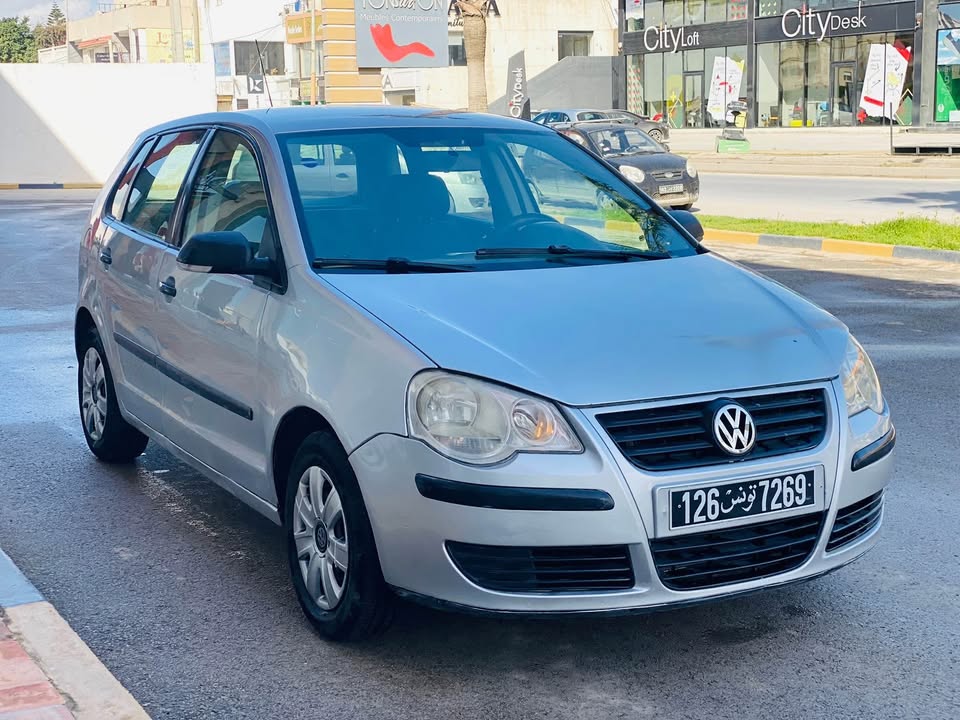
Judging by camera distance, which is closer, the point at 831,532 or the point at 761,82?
the point at 831,532

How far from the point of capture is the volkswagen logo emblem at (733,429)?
11.7 ft

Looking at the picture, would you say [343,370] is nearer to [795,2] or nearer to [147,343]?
[147,343]

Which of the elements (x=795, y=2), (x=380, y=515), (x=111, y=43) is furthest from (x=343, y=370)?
(x=111, y=43)

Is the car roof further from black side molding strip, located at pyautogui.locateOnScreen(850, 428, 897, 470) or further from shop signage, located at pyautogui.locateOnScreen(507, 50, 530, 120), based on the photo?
shop signage, located at pyautogui.locateOnScreen(507, 50, 530, 120)

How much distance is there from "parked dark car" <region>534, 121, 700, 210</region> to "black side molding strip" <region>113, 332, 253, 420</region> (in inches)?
605

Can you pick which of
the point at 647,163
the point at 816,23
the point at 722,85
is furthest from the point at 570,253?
the point at 722,85

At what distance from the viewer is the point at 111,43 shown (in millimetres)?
96188

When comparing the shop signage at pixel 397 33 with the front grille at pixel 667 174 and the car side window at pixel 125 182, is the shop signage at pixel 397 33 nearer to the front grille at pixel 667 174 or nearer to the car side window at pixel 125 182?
→ the front grille at pixel 667 174

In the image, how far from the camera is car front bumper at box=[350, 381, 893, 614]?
3.48 metres

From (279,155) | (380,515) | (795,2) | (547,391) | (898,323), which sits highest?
(795,2)

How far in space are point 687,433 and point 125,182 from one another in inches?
145

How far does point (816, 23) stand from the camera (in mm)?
46000

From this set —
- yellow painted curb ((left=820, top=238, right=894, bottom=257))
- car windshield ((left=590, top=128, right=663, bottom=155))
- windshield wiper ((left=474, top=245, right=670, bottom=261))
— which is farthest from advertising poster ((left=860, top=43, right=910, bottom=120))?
windshield wiper ((left=474, top=245, right=670, bottom=261))

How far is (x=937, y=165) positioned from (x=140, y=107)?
21158 mm
